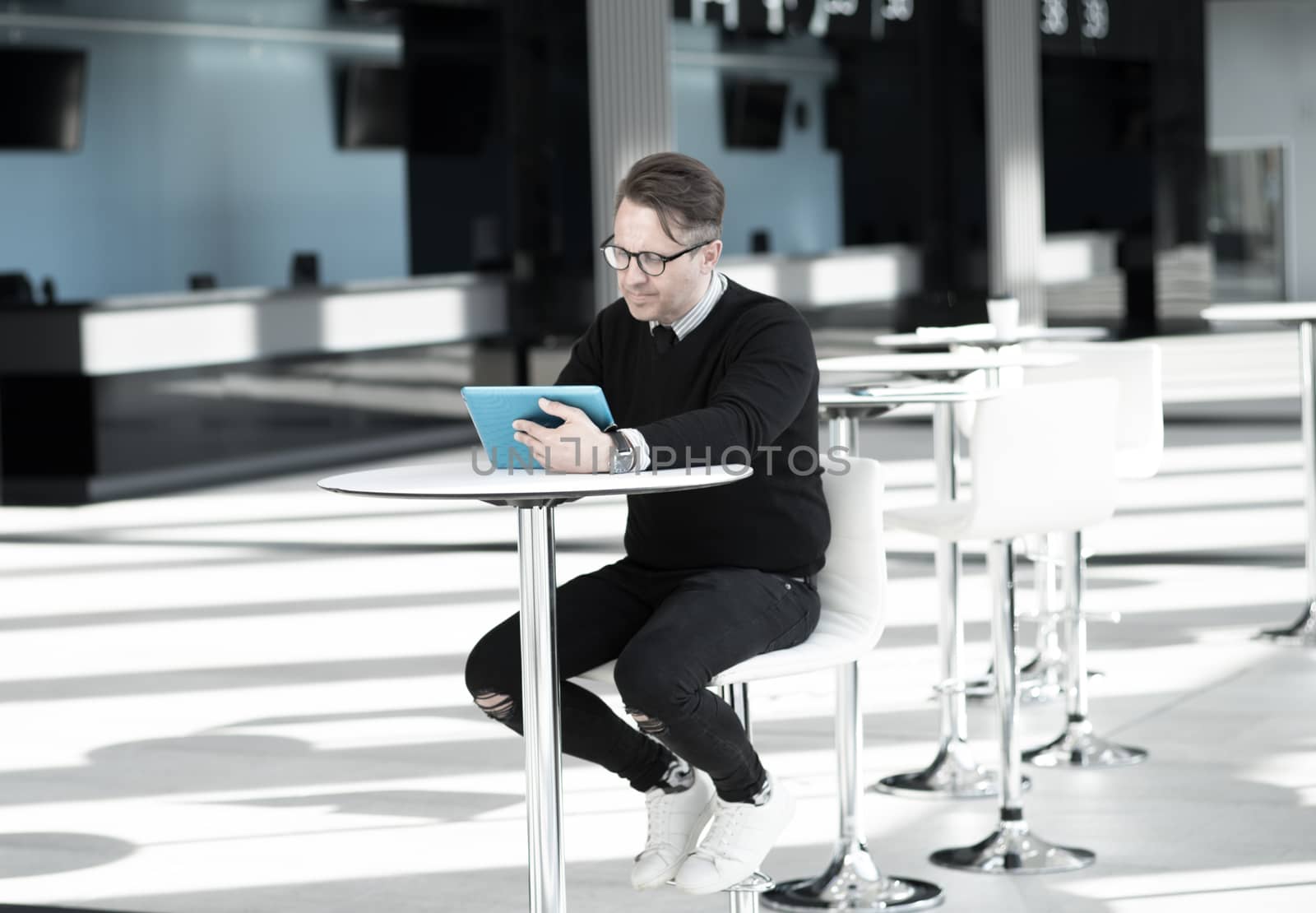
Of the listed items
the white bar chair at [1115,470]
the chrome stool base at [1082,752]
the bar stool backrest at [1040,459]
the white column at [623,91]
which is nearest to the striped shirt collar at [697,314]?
the bar stool backrest at [1040,459]

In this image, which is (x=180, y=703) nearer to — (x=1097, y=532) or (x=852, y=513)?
(x=852, y=513)

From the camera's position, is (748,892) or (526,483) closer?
(526,483)

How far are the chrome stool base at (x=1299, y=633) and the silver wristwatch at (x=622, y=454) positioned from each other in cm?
348

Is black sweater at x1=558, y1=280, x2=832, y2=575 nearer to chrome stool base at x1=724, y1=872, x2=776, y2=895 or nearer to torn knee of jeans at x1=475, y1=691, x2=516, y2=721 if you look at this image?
torn knee of jeans at x1=475, y1=691, x2=516, y2=721

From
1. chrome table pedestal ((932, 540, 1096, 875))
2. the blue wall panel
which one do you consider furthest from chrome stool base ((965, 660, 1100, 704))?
the blue wall panel

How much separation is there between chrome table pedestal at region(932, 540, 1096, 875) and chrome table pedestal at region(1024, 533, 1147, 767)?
74cm

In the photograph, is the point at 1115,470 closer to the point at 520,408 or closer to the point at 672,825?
the point at 672,825

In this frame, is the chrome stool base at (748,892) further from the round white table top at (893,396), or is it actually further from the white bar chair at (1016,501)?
the round white table top at (893,396)

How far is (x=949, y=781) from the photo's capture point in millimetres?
4094

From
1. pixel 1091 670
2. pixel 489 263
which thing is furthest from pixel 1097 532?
pixel 489 263

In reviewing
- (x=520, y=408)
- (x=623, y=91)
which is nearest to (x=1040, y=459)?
(x=520, y=408)

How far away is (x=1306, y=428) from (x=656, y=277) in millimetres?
3563

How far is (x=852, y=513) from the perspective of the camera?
10.2 ft

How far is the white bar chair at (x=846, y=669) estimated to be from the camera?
2895 mm
